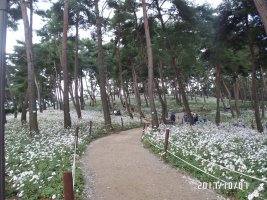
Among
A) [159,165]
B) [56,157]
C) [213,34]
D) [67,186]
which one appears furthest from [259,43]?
[67,186]

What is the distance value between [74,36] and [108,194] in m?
27.9

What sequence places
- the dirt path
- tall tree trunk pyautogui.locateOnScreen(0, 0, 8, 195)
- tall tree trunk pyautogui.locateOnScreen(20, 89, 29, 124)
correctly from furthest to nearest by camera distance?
tall tree trunk pyautogui.locateOnScreen(20, 89, 29, 124) → the dirt path → tall tree trunk pyautogui.locateOnScreen(0, 0, 8, 195)

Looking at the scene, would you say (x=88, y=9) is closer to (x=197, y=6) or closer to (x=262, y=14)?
(x=197, y=6)

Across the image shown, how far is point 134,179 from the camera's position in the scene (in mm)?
9914

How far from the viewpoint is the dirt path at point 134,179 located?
834 centimetres

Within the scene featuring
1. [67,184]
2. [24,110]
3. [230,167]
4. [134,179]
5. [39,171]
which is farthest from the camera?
[24,110]

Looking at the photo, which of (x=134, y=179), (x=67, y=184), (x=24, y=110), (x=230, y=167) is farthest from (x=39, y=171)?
(x=24, y=110)

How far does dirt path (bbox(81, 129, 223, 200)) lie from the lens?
27.4 feet

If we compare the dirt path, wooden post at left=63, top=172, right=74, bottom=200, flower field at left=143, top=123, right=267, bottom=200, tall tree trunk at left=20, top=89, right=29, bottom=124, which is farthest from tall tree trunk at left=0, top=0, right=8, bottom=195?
tall tree trunk at left=20, top=89, right=29, bottom=124

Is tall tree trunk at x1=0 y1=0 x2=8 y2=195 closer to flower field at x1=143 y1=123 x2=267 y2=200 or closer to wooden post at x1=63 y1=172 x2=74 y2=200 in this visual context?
wooden post at x1=63 y1=172 x2=74 y2=200

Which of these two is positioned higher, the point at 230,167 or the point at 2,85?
the point at 2,85

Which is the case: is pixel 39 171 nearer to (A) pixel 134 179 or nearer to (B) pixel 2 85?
(A) pixel 134 179

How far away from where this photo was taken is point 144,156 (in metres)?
13.8

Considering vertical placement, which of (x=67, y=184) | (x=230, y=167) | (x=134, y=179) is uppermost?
(x=67, y=184)
